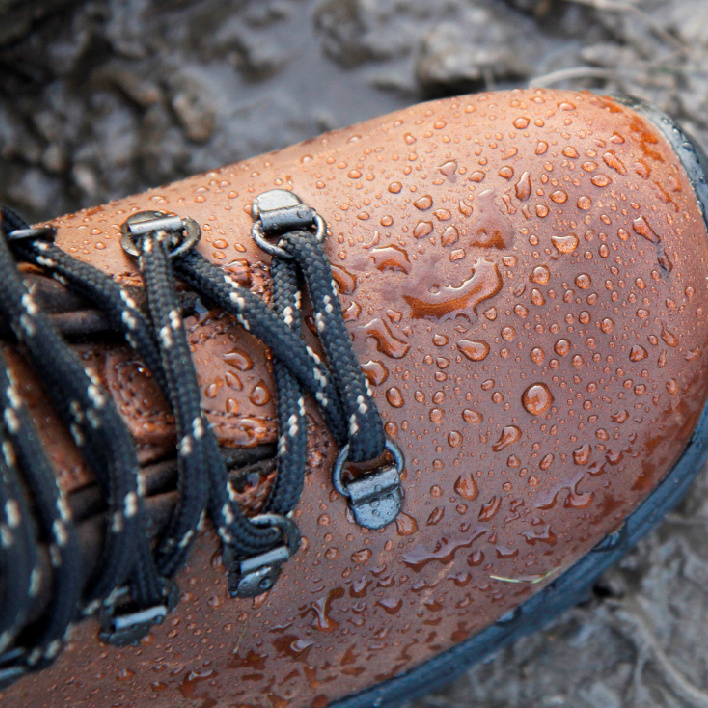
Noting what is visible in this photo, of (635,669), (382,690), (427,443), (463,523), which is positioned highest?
(427,443)

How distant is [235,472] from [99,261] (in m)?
0.34

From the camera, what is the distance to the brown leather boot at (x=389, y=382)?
0.81 m

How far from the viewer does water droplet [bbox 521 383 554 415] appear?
0.90 metres

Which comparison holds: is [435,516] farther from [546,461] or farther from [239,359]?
[239,359]

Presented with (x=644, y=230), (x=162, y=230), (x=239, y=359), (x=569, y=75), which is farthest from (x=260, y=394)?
(x=569, y=75)

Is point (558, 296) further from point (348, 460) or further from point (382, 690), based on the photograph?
point (382, 690)

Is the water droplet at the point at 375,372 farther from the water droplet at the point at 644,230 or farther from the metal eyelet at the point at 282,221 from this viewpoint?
the water droplet at the point at 644,230

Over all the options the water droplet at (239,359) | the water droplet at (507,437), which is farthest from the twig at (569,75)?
the water droplet at (239,359)

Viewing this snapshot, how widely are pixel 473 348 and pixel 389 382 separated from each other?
126mm

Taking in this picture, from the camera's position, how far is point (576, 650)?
4.35 ft

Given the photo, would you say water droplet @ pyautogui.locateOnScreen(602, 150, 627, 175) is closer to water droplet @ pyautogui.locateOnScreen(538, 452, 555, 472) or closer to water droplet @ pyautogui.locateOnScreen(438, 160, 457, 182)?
water droplet @ pyautogui.locateOnScreen(438, 160, 457, 182)

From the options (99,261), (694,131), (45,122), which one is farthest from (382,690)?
(45,122)

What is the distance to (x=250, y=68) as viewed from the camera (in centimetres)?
161

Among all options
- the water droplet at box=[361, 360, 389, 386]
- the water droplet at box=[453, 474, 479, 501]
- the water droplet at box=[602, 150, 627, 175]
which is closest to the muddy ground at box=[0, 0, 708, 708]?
the water droplet at box=[602, 150, 627, 175]
